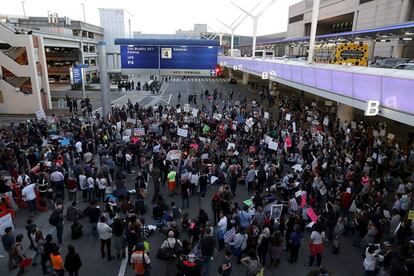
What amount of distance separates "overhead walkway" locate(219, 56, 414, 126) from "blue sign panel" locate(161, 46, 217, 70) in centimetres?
633

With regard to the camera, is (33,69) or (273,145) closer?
(273,145)

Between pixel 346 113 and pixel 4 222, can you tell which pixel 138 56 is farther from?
pixel 4 222

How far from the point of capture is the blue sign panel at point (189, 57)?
22.8 metres

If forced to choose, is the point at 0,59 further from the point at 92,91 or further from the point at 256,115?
the point at 256,115

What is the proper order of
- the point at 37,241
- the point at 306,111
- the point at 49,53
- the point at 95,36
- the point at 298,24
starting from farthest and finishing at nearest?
the point at 298,24 < the point at 95,36 < the point at 49,53 < the point at 306,111 < the point at 37,241

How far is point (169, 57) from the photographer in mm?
22859

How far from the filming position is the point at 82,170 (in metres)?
12.7

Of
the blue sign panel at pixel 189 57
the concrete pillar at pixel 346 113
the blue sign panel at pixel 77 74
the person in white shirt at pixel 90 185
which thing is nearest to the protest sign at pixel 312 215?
the person in white shirt at pixel 90 185

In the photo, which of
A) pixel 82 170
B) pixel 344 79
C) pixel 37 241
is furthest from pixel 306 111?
pixel 37 241

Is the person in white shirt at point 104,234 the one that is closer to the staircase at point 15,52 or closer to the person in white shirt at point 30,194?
the person in white shirt at point 30,194

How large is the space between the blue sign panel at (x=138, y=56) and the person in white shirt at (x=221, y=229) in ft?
53.5

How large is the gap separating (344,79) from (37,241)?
50.7 feet

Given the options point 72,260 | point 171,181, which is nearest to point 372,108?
point 171,181

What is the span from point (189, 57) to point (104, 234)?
54.8 feet
